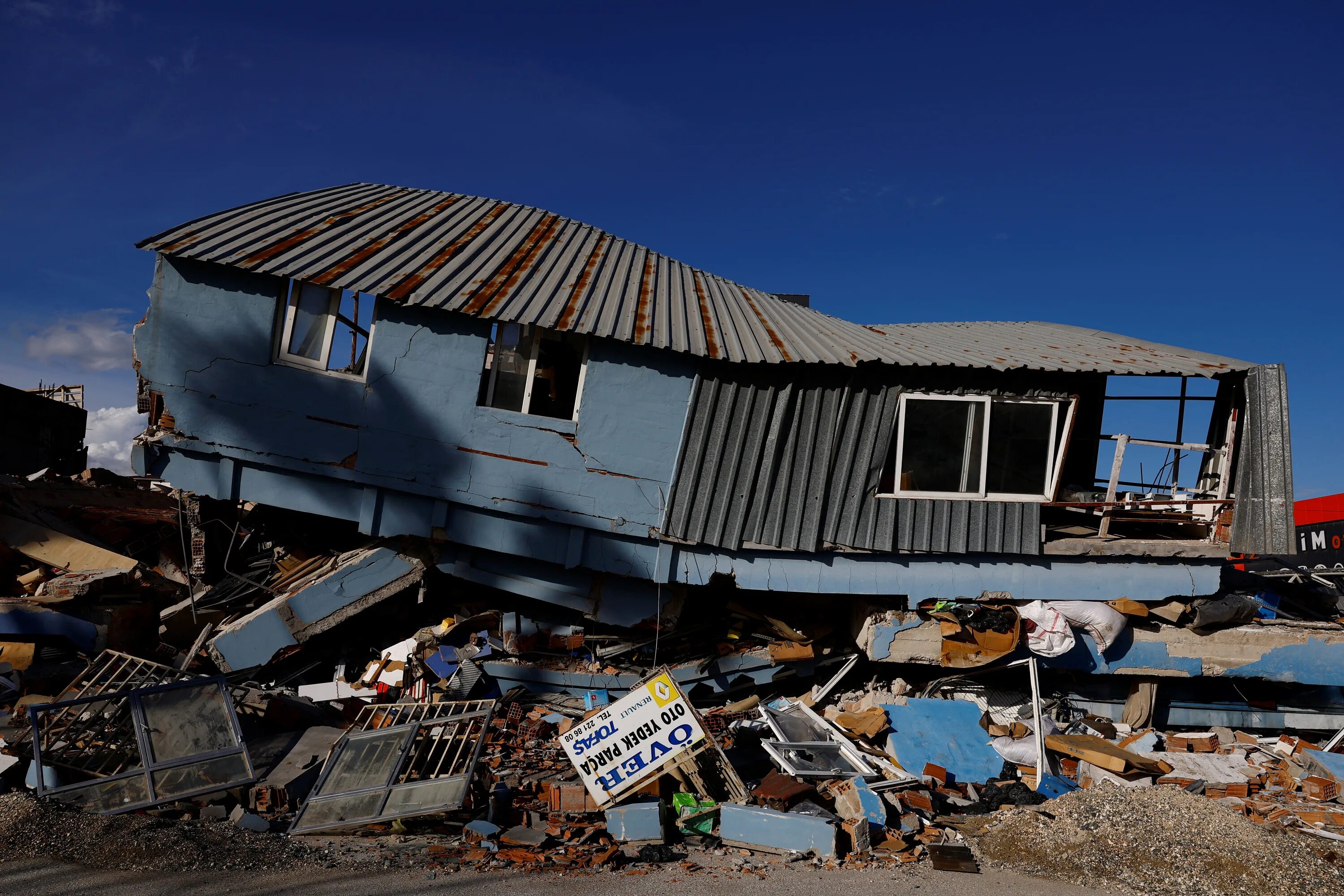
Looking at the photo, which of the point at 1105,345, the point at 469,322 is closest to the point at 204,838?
the point at 469,322

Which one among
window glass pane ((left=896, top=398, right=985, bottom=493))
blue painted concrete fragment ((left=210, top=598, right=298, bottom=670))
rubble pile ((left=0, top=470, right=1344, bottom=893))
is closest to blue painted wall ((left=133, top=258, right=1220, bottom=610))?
rubble pile ((left=0, top=470, right=1344, bottom=893))

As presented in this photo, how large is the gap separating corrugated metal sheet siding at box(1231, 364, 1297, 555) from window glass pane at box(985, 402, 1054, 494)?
2.31m

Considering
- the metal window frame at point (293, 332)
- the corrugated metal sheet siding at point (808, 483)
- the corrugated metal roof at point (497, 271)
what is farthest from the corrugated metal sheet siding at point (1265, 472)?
the metal window frame at point (293, 332)

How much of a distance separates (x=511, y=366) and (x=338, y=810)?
15.4 ft

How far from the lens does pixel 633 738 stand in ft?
21.3

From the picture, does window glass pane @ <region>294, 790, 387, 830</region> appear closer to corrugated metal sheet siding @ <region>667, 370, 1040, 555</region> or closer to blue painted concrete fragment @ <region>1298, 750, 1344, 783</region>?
corrugated metal sheet siding @ <region>667, 370, 1040, 555</region>

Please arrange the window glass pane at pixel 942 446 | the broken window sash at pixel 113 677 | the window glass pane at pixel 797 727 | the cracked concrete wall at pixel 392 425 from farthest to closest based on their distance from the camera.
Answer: the window glass pane at pixel 942 446, the cracked concrete wall at pixel 392 425, the window glass pane at pixel 797 727, the broken window sash at pixel 113 677

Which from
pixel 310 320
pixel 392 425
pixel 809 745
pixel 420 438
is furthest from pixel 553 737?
pixel 310 320

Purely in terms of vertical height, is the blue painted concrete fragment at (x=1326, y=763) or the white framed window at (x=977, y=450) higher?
the white framed window at (x=977, y=450)

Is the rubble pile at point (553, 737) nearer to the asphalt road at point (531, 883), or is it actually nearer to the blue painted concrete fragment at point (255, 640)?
the blue painted concrete fragment at point (255, 640)

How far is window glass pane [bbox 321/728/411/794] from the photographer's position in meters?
6.09

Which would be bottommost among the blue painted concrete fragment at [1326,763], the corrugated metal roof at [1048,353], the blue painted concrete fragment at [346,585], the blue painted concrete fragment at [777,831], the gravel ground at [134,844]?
the gravel ground at [134,844]

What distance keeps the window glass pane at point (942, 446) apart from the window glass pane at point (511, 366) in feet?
14.7

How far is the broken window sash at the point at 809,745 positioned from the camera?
7258 mm
